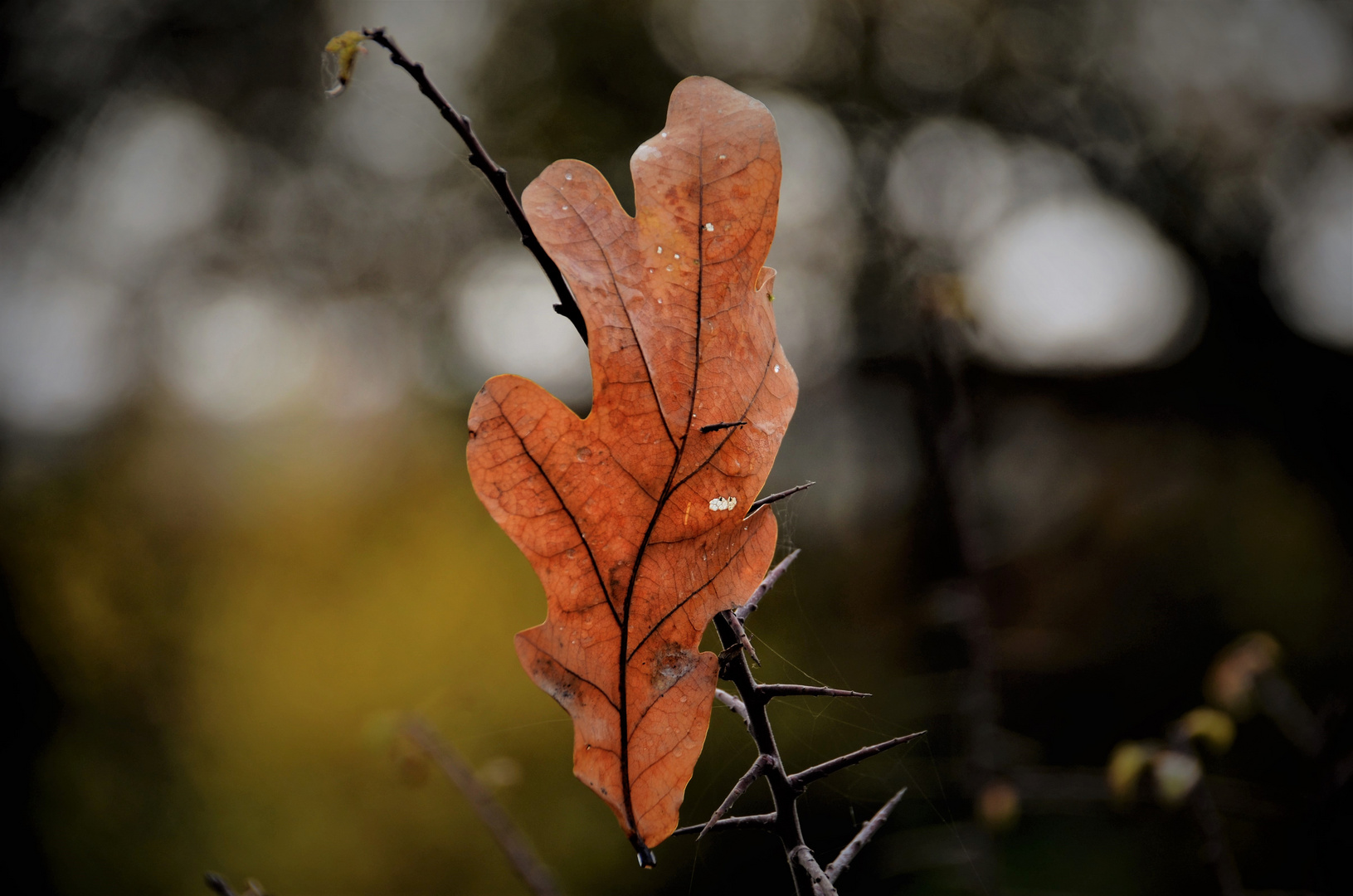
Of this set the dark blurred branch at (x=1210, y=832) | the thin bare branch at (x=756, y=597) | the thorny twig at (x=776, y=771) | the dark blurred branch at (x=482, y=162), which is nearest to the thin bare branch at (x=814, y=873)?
the thorny twig at (x=776, y=771)

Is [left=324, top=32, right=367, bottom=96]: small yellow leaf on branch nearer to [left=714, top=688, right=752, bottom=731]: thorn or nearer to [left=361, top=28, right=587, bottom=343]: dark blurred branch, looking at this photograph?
[left=361, top=28, right=587, bottom=343]: dark blurred branch

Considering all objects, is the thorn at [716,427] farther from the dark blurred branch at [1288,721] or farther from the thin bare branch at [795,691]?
the dark blurred branch at [1288,721]

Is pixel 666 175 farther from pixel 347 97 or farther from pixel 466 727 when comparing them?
pixel 347 97

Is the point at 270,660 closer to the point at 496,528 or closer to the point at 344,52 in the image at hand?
the point at 496,528

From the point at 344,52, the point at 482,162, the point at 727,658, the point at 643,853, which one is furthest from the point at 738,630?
the point at 344,52

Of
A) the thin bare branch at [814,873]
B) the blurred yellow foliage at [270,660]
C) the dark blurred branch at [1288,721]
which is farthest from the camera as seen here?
the blurred yellow foliage at [270,660]
